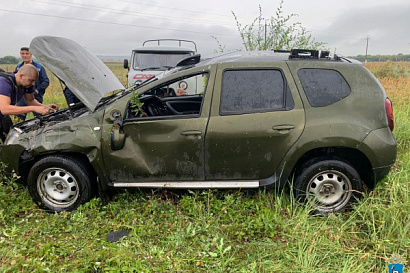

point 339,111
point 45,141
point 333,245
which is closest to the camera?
point 333,245

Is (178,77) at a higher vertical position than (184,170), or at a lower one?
higher

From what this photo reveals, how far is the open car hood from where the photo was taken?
327 cm

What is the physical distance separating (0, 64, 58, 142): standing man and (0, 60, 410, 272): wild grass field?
83 cm

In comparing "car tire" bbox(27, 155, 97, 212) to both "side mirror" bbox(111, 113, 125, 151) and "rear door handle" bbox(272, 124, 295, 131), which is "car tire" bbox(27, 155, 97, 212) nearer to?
"side mirror" bbox(111, 113, 125, 151)

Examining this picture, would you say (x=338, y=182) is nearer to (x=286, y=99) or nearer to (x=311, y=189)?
(x=311, y=189)

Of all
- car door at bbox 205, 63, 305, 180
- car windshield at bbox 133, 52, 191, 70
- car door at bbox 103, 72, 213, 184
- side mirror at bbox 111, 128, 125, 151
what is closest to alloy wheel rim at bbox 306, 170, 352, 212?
car door at bbox 205, 63, 305, 180

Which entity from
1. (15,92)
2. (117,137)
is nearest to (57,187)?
(117,137)

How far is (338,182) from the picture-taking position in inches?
125

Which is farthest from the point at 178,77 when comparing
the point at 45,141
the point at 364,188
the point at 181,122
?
the point at 364,188

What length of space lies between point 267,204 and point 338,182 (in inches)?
30.2

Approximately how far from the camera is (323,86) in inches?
122

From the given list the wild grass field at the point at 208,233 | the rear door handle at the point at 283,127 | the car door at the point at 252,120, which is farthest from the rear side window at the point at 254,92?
the wild grass field at the point at 208,233

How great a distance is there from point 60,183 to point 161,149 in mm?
1233

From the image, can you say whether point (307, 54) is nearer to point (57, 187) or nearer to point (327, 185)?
point (327, 185)
